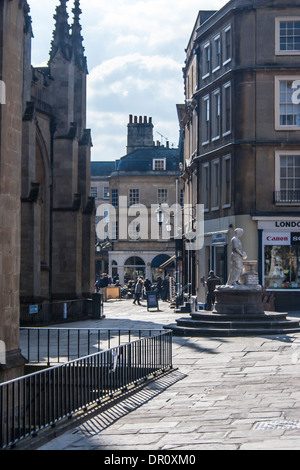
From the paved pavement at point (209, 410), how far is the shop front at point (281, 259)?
1482 cm

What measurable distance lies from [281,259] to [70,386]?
23540 mm

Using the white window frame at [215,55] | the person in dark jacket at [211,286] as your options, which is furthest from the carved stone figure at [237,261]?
the white window frame at [215,55]

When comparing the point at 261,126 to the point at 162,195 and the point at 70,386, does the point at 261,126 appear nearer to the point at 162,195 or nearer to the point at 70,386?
the point at 70,386

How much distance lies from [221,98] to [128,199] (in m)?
40.3

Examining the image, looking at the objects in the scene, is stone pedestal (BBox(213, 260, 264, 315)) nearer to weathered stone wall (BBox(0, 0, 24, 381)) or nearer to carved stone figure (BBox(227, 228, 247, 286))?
carved stone figure (BBox(227, 228, 247, 286))

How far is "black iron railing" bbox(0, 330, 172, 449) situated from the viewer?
11203mm

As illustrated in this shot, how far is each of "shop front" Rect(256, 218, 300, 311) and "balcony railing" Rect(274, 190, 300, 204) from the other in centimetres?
77

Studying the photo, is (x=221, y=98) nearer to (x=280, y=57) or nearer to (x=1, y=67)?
(x=280, y=57)

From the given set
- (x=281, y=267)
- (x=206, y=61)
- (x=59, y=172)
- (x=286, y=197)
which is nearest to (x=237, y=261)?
(x=281, y=267)

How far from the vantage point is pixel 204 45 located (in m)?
41.0

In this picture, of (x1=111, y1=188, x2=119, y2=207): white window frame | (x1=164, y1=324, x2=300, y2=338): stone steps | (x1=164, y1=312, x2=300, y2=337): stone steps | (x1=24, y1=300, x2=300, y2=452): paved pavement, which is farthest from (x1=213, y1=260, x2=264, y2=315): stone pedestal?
(x1=111, y1=188, x2=119, y2=207): white window frame

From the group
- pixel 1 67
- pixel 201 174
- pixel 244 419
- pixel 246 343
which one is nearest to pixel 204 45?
pixel 201 174

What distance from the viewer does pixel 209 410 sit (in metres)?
12.7
